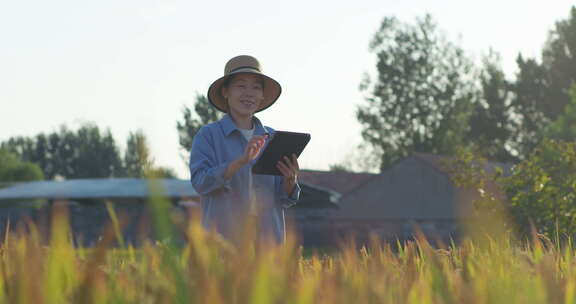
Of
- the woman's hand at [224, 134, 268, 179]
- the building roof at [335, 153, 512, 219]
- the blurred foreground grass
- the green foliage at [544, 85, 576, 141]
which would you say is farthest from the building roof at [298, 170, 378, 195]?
the blurred foreground grass

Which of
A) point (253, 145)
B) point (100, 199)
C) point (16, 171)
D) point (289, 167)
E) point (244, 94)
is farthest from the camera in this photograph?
point (16, 171)

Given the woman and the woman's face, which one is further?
the woman's face

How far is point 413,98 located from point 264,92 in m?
44.0

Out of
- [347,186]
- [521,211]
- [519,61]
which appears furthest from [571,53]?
[521,211]

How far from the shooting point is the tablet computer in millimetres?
3922

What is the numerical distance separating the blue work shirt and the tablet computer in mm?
186

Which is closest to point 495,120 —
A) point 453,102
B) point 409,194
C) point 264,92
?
point 453,102

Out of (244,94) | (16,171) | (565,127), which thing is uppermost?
(565,127)

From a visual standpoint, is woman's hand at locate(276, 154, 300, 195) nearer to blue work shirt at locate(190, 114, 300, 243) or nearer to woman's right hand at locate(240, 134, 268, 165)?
blue work shirt at locate(190, 114, 300, 243)

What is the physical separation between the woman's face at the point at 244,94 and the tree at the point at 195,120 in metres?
40.9

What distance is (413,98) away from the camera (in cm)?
4788

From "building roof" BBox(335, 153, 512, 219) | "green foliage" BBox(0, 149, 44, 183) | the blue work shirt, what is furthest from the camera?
"green foliage" BBox(0, 149, 44, 183)

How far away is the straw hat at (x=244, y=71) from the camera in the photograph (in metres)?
4.23

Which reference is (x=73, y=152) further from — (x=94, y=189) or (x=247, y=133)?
(x=247, y=133)
